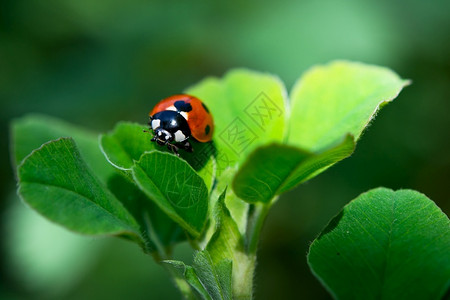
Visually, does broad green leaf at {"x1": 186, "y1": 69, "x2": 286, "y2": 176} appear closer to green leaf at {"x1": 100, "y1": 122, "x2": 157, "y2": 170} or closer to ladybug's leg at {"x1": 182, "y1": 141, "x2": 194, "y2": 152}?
ladybug's leg at {"x1": 182, "y1": 141, "x2": 194, "y2": 152}

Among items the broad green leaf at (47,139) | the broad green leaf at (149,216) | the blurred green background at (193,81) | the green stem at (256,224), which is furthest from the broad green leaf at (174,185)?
the blurred green background at (193,81)

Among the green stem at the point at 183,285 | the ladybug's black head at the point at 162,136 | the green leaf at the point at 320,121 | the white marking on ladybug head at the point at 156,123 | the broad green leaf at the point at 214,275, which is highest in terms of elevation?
the white marking on ladybug head at the point at 156,123

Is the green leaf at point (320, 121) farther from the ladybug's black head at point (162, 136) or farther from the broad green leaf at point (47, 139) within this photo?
the broad green leaf at point (47, 139)

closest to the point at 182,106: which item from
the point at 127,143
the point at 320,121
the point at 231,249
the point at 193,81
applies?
the point at 127,143

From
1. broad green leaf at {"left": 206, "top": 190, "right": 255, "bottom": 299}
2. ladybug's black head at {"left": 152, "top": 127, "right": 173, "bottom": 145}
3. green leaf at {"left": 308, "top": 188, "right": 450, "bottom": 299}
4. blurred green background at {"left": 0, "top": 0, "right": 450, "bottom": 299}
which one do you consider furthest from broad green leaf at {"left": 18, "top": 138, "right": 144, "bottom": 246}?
blurred green background at {"left": 0, "top": 0, "right": 450, "bottom": 299}

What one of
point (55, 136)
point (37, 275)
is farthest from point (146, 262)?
point (55, 136)

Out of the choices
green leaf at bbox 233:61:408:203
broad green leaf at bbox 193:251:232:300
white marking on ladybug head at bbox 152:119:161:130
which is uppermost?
white marking on ladybug head at bbox 152:119:161:130
